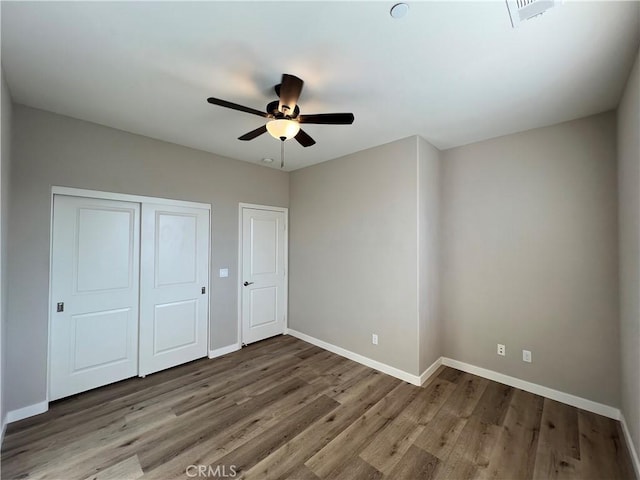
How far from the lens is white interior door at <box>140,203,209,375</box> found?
123 inches

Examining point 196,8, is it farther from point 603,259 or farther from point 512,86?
point 603,259

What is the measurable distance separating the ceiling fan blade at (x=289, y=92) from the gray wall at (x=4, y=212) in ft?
6.45

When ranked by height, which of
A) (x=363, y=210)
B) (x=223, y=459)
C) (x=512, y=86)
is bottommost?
(x=223, y=459)

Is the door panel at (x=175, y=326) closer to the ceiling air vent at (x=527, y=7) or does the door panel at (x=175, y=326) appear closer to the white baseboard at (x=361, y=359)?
the white baseboard at (x=361, y=359)

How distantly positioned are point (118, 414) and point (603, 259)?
4.60 m

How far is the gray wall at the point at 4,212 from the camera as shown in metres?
2.02

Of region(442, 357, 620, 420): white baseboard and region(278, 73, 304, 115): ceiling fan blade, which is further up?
region(278, 73, 304, 115): ceiling fan blade

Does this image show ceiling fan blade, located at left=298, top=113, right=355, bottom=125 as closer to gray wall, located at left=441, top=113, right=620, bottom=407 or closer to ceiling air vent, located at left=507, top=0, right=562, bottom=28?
ceiling air vent, located at left=507, top=0, right=562, bottom=28

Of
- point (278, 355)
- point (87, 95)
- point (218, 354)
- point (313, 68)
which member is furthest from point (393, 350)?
point (87, 95)

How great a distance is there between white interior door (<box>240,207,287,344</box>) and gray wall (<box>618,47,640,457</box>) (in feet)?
12.6

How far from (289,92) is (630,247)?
2725 mm

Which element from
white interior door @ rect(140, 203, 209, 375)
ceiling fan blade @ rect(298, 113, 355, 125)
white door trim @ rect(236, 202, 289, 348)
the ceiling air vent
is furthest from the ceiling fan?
white door trim @ rect(236, 202, 289, 348)

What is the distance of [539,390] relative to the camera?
2.76m

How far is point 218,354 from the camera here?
3686 millimetres
